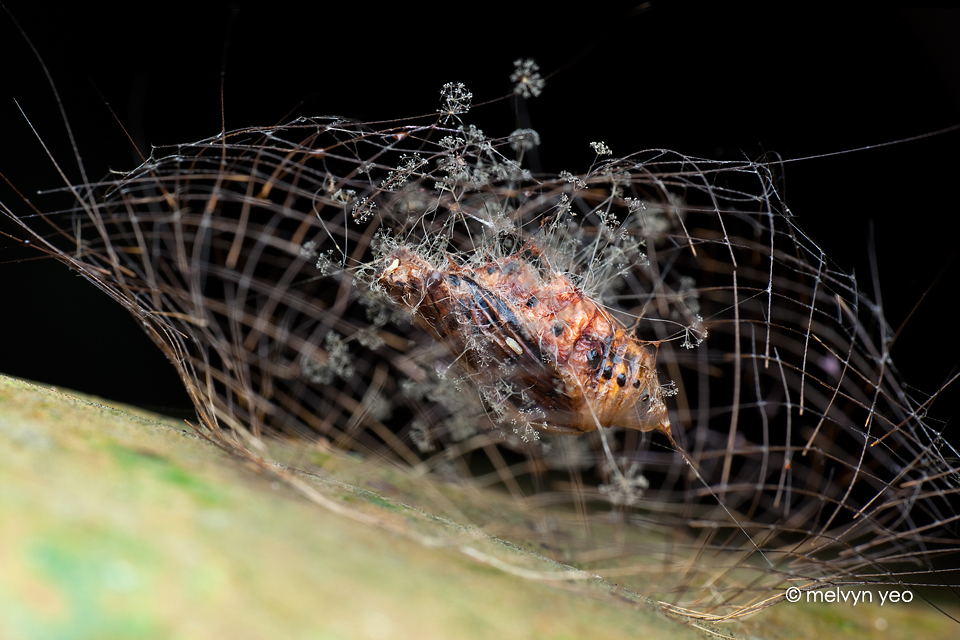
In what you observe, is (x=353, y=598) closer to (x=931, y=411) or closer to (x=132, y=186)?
(x=132, y=186)

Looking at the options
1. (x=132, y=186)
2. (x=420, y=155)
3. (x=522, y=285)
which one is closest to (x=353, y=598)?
(x=522, y=285)

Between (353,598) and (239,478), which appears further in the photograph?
(239,478)

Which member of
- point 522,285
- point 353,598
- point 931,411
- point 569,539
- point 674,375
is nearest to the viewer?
point 353,598

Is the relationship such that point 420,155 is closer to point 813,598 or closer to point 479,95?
point 479,95

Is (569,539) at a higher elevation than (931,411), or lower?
lower

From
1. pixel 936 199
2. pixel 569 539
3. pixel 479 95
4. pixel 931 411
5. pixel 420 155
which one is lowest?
pixel 569 539

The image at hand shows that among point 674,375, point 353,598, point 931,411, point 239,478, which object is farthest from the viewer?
point 674,375

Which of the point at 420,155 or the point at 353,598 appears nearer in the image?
the point at 353,598

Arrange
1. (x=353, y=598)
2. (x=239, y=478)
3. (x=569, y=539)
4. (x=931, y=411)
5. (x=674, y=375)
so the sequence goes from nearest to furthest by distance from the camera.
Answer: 1. (x=353, y=598)
2. (x=239, y=478)
3. (x=569, y=539)
4. (x=931, y=411)
5. (x=674, y=375)

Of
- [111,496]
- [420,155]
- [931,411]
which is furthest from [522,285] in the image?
[931,411]
